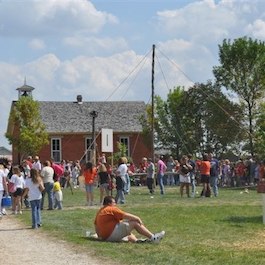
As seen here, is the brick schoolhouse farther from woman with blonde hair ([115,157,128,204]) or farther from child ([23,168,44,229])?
child ([23,168,44,229])

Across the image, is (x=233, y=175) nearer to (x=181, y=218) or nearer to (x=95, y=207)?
(x=95, y=207)

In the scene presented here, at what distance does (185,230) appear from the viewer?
17094 mm

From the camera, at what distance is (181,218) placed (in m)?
19.9

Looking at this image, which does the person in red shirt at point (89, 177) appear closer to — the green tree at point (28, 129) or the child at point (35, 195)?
the child at point (35, 195)

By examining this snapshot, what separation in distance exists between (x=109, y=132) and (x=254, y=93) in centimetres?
2453

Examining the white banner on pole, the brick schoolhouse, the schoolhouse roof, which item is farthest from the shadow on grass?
the schoolhouse roof

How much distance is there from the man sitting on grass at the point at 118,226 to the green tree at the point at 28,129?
46033mm

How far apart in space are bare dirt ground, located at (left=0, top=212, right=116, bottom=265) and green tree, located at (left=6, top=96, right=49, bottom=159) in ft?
142

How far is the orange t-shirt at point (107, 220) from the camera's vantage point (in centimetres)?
1527

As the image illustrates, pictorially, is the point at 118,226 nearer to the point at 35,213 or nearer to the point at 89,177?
the point at 35,213

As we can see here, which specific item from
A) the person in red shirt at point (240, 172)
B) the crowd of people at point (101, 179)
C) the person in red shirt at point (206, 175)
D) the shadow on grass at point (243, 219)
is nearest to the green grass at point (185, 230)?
the shadow on grass at point (243, 219)

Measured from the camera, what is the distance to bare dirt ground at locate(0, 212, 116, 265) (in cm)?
1261

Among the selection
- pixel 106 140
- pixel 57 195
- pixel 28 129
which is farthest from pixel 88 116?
pixel 57 195

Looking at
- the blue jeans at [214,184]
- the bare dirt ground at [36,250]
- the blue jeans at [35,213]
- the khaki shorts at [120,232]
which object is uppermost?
the blue jeans at [214,184]
